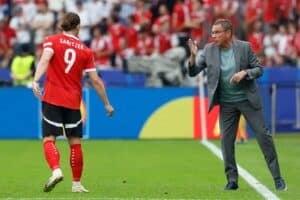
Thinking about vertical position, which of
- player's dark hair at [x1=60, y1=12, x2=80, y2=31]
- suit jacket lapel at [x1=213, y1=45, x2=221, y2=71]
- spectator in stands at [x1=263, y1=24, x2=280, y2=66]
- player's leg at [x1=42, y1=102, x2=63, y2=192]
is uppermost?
player's dark hair at [x1=60, y1=12, x2=80, y2=31]

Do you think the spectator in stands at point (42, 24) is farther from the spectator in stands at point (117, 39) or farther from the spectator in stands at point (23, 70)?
the spectator in stands at point (23, 70)

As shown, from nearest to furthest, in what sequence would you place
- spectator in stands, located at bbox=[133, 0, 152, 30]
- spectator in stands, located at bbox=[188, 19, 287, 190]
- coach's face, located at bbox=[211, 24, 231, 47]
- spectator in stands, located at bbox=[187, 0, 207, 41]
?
coach's face, located at bbox=[211, 24, 231, 47], spectator in stands, located at bbox=[188, 19, 287, 190], spectator in stands, located at bbox=[187, 0, 207, 41], spectator in stands, located at bbox=[133, 0, 152, 30]

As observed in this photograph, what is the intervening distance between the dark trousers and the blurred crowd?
12870 mm

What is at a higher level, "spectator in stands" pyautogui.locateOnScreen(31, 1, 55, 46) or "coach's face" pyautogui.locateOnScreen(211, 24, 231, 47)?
"coach's face" pyautogui.locateOnScreen(211, 24, 231, 47)

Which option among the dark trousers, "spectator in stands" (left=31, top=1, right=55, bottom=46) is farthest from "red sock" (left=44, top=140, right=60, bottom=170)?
"spectator in stands" (left=31, top=1, right=55, bottom=46)

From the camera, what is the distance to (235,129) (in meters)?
11.5

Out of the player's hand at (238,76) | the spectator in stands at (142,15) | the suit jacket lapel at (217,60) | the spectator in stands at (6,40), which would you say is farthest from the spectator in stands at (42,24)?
the player's hand at (238,76)

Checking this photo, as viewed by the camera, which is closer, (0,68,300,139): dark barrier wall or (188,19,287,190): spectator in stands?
(188,19,287,190): spectator in stands

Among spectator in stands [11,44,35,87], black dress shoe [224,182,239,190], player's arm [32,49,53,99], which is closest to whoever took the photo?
player's arm [32,49,53,99]

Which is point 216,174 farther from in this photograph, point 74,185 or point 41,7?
point 41,7

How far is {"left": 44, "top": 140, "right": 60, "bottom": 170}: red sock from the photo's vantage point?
35.0ft

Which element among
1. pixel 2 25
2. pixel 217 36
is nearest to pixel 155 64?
pixel 2 25

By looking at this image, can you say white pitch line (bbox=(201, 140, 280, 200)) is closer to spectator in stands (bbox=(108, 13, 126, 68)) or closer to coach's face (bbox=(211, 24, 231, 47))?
coach's face (bbox=(211, 24, 231, 47))

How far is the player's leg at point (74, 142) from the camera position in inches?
432
